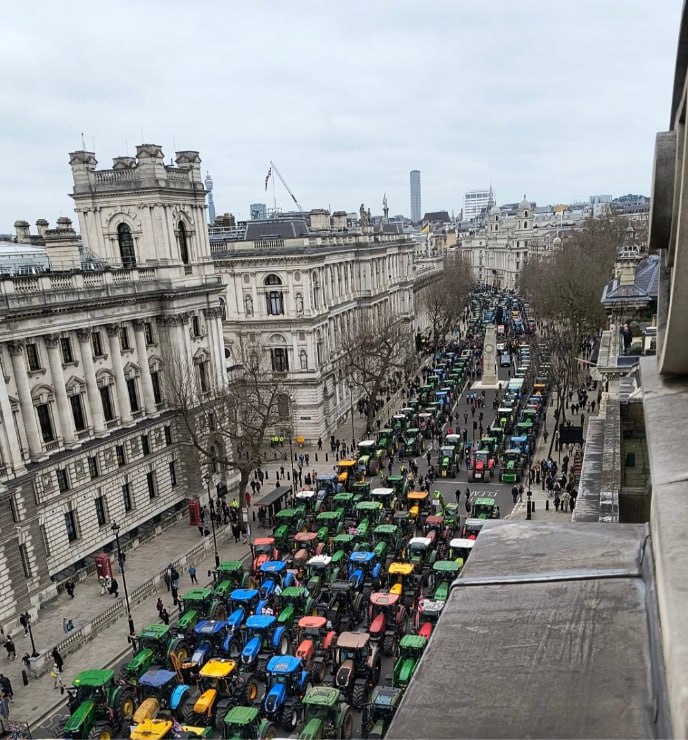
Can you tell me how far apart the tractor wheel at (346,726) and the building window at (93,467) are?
68.5 feet

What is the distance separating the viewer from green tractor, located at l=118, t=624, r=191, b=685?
2161 centimetres

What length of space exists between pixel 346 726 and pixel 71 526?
66.3ft

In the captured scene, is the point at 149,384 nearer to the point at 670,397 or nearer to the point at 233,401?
the point at 233,401

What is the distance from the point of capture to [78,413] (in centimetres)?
3425

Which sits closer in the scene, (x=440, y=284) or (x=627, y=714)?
(x=627, y=714)

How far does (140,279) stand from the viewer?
38531 mm

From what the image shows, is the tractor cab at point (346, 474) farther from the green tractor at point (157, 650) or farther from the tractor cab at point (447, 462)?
the green tractor at point (157, 650)

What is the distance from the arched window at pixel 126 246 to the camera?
39969 millimetres

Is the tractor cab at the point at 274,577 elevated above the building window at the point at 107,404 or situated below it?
below


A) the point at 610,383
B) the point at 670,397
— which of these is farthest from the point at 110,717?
the point at 610,383

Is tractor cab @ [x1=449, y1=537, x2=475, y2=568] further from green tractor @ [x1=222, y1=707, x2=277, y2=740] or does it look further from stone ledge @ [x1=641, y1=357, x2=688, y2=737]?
stone ledge @ [x1=641, y1=357, x2=688, y2=737]

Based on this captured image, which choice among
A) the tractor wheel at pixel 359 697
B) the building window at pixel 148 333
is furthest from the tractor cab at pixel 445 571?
the building window at pixel 148 333

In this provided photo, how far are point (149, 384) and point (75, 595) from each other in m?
12.7

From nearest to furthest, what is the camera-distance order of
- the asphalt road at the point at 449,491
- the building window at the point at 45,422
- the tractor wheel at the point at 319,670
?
the asphalt road at the point at 449,491
the tractor wheel at the point at 319,670
the building window at the point at 45,422
